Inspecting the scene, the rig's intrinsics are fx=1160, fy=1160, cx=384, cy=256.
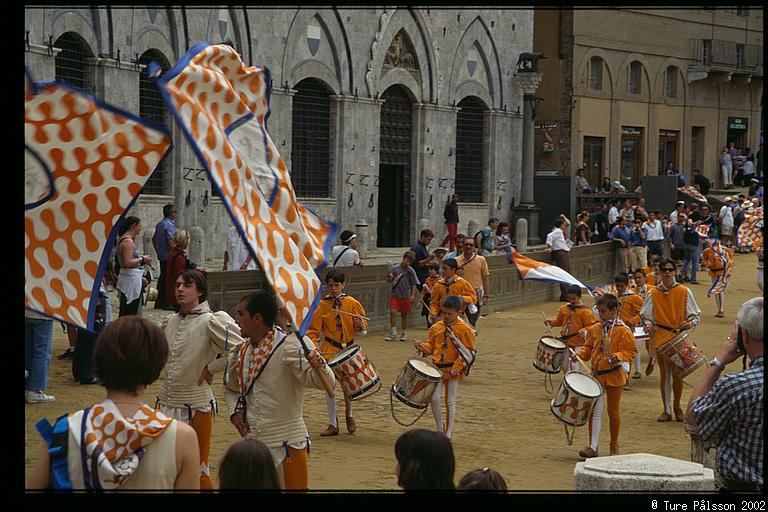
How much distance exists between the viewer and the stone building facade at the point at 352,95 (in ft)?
82.1

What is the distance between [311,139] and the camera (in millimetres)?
31906

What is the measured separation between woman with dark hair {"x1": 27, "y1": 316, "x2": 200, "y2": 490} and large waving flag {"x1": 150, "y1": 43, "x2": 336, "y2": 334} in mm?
1384

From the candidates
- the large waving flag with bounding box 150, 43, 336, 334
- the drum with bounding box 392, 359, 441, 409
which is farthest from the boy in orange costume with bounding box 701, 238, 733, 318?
the large waving flag with bounding box 150, 43, 336, 334

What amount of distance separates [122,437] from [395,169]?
1230 inches

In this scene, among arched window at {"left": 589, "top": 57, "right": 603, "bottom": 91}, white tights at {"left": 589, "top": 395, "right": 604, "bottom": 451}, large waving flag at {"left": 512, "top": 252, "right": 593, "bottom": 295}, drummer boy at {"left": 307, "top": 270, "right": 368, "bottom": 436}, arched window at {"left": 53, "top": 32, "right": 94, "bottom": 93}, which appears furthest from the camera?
arched window at {"left": 589, "top": 57, "right": 603, "bottom": 91}

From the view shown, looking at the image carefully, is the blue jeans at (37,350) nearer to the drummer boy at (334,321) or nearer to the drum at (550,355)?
the drummer boy at (334,321)

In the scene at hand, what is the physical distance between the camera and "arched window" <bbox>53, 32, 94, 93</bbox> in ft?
78.8

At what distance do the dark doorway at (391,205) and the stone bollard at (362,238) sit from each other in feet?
10.4

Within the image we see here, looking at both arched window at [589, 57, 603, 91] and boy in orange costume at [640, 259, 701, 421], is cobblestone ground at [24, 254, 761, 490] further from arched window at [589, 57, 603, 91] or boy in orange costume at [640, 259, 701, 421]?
arched window at [589, 57, 603, 91]

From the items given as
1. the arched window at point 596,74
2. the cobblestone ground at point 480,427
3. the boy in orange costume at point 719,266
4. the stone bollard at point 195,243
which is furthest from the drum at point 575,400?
the arched window at point 596,74

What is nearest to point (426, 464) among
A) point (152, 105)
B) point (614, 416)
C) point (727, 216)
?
point (614, 416)

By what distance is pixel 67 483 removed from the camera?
173 inches
